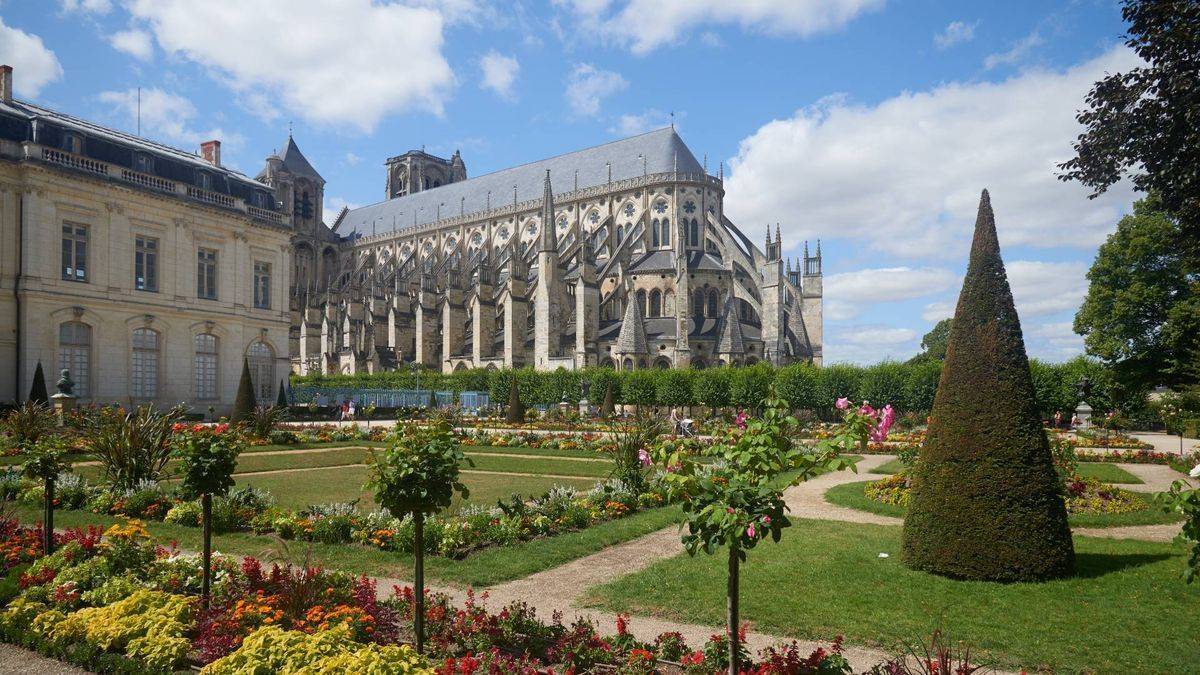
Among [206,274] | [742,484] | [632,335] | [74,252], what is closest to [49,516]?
[742,484]

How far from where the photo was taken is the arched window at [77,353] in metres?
25.6

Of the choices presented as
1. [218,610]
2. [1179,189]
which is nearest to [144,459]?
[218,610]

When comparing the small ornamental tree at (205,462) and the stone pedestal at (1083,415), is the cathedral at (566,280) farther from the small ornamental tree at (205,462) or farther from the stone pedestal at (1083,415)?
the small ornamental tree at (205,462)

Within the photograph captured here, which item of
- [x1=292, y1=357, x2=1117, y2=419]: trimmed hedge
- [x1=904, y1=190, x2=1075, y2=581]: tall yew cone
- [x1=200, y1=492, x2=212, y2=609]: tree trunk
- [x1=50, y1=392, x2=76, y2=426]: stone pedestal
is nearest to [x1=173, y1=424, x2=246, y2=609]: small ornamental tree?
[x1=200, y1=492, x2=212, y2=609]: tree trunk

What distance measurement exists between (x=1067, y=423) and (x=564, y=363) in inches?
1007

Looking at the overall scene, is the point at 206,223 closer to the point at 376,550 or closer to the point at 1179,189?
the point at 376,550

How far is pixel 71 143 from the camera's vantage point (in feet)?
86.6

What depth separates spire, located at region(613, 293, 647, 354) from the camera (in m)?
41.4

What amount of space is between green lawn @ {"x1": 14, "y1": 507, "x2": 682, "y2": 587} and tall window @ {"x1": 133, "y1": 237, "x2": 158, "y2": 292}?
20.2 meters

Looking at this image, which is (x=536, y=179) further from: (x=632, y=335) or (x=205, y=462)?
(x=205, y=462)

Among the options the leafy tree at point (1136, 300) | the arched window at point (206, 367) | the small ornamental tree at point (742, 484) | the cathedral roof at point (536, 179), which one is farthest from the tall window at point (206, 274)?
the leafy tree at point (1136, 300)

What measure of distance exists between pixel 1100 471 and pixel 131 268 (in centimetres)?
3157

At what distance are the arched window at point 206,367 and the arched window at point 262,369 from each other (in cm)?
174

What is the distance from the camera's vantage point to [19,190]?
24.7m
